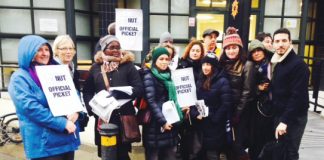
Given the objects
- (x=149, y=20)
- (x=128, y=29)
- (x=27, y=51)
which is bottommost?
(x=27, y=51)

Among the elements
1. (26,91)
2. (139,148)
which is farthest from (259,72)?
(26,91)

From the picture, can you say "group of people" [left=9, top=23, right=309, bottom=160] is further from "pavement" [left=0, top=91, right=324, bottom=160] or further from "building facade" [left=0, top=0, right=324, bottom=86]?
"building facade" [left=0, top=0, right=324, bottom=86]

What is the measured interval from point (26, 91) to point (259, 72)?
2893 millimetres

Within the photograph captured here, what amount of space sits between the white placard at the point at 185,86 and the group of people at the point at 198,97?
78 mm

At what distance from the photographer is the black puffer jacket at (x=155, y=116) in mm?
3494

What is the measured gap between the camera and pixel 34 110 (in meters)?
2.63

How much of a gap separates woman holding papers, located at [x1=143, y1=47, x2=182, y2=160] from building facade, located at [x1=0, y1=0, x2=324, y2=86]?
5583 millimetres

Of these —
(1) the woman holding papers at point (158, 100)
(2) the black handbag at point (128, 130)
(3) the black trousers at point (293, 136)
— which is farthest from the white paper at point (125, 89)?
(3) the black trousers at point (293, 136)

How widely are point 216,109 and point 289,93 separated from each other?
91 centimetres

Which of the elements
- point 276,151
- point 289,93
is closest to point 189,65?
point 289,93

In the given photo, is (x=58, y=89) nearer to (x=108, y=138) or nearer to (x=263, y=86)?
(x=108, y=138)

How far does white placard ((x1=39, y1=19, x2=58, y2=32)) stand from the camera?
28.0ft

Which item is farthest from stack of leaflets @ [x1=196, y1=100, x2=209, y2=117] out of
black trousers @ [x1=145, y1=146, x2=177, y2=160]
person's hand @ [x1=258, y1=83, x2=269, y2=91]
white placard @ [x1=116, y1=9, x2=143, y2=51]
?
white placard @ [x1=116, y1=9, x2=143, y2=51]

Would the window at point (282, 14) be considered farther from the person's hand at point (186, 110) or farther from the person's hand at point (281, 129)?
the person's hand at point (281, 129)
